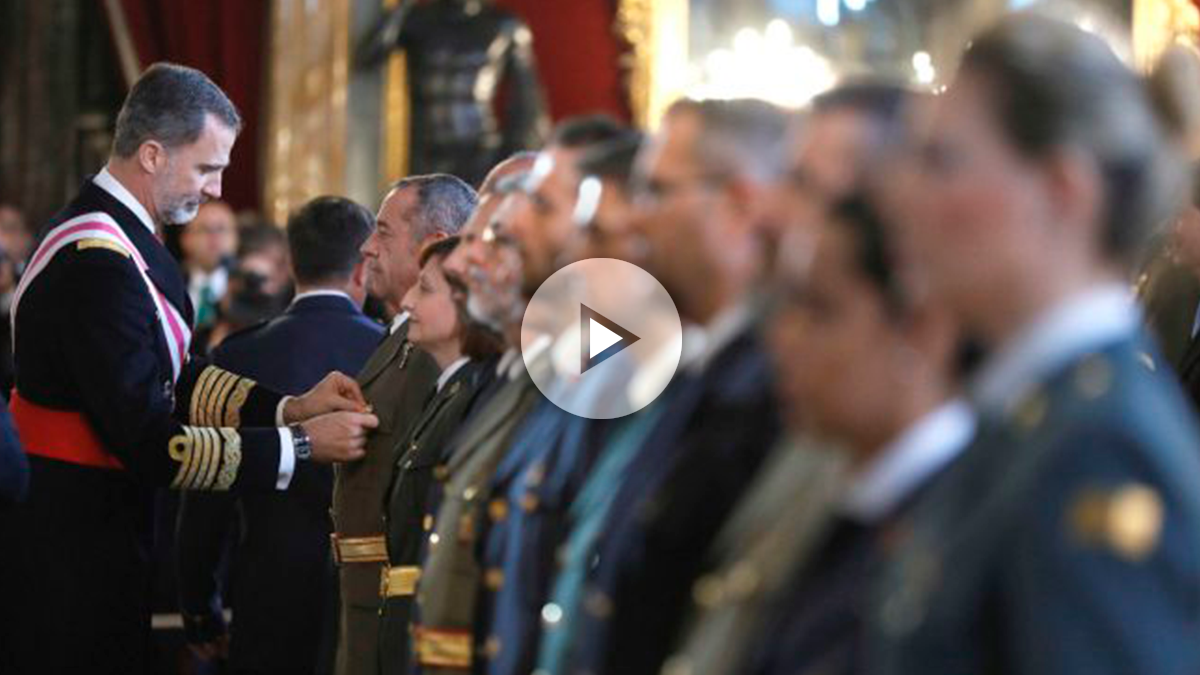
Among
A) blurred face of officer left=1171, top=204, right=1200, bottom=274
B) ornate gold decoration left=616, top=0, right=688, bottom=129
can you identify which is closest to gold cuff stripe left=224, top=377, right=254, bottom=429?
blurred face of officer left=1171, top=204, right=1200, bottom=274

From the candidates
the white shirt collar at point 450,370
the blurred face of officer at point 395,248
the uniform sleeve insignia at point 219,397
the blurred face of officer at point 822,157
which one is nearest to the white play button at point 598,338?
the blurred face of officer at point 822,157

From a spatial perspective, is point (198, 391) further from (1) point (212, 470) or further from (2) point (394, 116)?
(2) point (394, 116)

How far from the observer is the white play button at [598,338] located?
10.4ft

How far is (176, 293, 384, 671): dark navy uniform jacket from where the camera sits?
5680 mm

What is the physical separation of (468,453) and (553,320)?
312 mm

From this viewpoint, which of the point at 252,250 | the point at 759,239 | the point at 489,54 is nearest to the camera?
the point at 759,239

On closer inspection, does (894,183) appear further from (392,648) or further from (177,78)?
(177,78)

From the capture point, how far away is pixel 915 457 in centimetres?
191

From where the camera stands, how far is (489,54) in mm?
10883

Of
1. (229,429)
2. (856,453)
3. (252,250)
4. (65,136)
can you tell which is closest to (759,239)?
(856,453)

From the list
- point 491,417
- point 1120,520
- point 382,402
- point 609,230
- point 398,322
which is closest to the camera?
point 1120,520

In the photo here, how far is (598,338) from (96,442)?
2.26 m

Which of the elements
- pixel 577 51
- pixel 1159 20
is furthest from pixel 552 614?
pixel 577 51

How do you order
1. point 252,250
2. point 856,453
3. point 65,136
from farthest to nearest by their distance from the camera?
point 65,136 < point 252,250 < point 856,453
